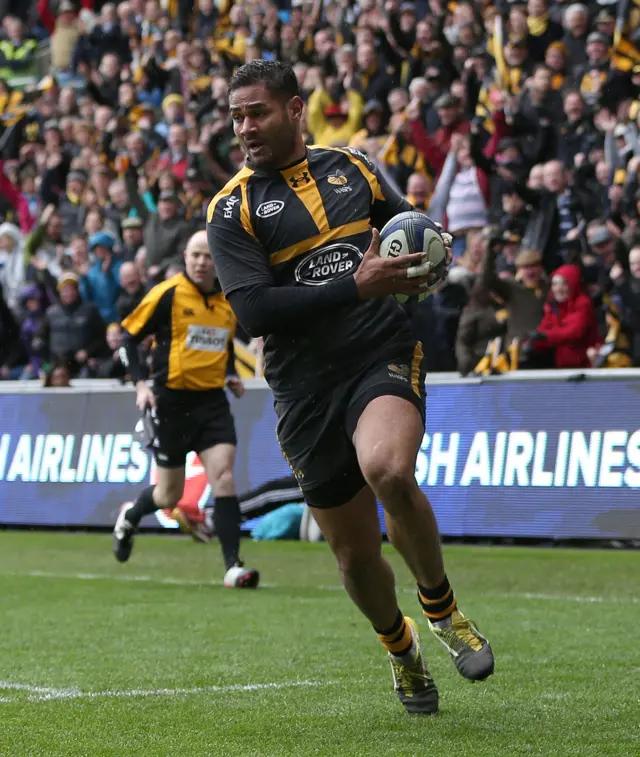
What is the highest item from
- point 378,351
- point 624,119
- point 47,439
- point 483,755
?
point 378,351

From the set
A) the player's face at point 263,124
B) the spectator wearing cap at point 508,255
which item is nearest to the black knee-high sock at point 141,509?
the spectator wearing cap at point 508,255

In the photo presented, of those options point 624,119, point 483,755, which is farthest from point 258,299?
point 624,119

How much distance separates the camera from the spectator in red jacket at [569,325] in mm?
13242

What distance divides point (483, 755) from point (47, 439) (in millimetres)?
11896

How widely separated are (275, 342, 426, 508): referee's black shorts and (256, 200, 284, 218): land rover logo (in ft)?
2.24

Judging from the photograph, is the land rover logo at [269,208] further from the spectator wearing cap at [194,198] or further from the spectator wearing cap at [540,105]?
the spectator wearing cap at [194,198]

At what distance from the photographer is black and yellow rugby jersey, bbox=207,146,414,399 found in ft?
18.0

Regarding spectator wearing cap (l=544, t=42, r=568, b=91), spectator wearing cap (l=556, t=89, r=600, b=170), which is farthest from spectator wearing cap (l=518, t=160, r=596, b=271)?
spectator wearing cap (l=544, t=42, r=568, b=91)

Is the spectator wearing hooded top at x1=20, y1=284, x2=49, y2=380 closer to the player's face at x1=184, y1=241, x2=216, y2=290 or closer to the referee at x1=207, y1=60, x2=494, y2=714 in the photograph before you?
the player's face at x1=184, y1=241, x2=216, y2=290

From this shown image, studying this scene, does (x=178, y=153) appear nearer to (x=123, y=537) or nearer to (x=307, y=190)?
(x=123, y=537)

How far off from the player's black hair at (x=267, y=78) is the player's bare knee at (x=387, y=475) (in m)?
1.44

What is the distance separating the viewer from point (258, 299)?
5367 mm

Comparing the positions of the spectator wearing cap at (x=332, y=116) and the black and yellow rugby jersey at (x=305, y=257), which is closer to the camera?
the black and yellow rugby jersey at (x=305, y=257)

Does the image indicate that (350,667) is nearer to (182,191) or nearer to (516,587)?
(516,587)
